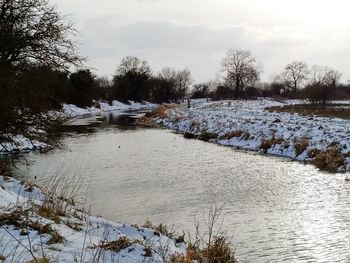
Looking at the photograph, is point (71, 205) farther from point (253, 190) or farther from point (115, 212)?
point (253, 190)

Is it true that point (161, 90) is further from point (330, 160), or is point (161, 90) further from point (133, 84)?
point (330, 160)

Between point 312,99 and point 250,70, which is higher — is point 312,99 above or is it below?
below

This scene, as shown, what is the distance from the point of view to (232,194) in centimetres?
1344

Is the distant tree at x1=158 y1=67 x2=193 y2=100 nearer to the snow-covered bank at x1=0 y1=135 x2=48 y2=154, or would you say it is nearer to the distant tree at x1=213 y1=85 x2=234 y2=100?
the distant tree at x1=213 y1=85 x2=234 y2=100

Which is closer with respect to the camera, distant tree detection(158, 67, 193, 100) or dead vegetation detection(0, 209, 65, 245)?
dead vegetation detection(0, 209, 65, 245)

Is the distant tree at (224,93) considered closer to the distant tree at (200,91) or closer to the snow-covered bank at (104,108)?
the snow-covered bank at (104,108)

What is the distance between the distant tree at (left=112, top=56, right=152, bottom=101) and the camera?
89750 millimetres

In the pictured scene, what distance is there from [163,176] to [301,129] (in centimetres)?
1032

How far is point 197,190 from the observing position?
1393 centimetres

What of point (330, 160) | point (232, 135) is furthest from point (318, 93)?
point (330, 160)

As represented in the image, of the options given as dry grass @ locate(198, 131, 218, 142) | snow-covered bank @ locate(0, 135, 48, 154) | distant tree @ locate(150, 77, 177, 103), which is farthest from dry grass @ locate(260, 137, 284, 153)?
distant tree @ locate(150, 77, 177, 103)

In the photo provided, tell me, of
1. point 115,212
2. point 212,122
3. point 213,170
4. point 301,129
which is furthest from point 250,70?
point 115,212

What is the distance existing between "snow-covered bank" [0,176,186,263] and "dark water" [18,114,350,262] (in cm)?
200

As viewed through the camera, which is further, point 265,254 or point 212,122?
point 212,122
